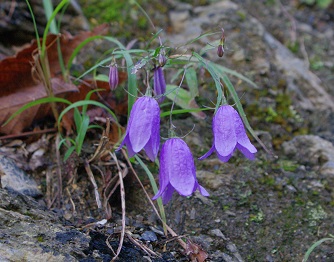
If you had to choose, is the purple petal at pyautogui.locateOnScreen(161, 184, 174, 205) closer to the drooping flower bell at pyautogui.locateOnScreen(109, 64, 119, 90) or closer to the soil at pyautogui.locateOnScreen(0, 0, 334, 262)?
the soil at pyautogui.locateOnScreen(0, 0, 334, 262)

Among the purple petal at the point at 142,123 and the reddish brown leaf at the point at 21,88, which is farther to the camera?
the reddish brown leaf at the point at 21,88

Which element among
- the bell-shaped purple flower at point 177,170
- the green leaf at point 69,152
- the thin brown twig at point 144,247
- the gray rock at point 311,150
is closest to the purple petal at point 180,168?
the bell-shaped purple flower at point 177,170

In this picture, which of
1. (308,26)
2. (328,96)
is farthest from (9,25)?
(308,26)

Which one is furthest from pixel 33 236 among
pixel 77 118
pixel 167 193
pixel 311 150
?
pixel 311 150

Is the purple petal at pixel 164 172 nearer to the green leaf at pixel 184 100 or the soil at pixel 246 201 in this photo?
the soil at pixel 246 201

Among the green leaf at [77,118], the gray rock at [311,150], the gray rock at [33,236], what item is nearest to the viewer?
the gray rock at [33,236]

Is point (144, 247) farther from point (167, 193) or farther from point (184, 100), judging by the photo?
point (184, 100)

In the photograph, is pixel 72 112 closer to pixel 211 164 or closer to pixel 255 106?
pixel 211 164
